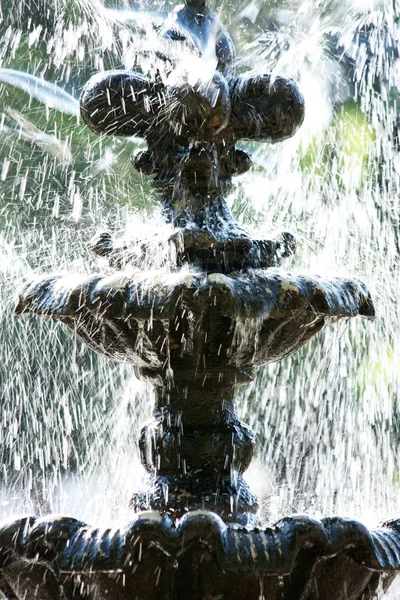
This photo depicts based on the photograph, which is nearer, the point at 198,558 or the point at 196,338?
the point at 198,558

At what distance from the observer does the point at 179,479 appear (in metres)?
2.76

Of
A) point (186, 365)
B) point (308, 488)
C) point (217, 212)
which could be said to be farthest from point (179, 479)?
point (308, 488)

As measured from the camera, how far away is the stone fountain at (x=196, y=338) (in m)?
2.17

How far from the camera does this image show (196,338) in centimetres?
260

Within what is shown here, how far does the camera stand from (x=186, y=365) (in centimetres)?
276

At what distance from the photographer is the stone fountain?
7.13 ft

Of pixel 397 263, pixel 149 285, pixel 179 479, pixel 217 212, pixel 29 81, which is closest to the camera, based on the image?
pixel 149 285

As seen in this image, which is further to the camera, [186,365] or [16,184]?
[16,184]

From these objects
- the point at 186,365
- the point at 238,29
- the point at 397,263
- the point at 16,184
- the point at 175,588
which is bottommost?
the point at 175,588

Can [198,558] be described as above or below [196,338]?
below

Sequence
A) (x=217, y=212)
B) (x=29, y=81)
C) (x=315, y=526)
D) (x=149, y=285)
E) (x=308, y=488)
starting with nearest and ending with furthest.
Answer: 1. (x=315, y=526)
2. (x=149, y=285)
3. (x=217, y=212)
4. (x=308, y=488)
5. (x=29, y=81)

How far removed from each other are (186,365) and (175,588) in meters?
0.72

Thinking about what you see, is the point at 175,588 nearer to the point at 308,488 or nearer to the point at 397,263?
the point at 308,488

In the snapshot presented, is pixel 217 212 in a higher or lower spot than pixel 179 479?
higher
